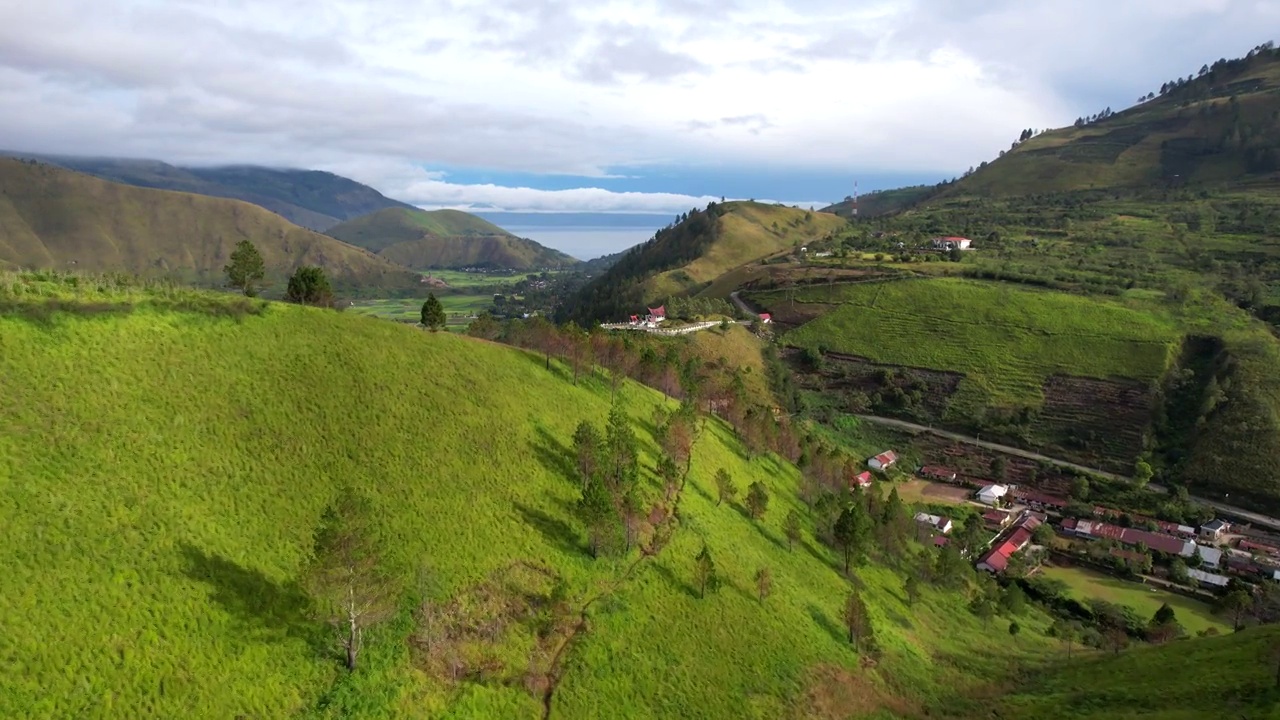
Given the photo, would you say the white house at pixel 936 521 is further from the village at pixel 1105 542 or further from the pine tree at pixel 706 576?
the pine tree at pixel 706 576

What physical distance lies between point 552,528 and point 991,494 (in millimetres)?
84499

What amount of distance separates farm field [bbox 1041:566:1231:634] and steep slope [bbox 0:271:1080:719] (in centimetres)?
2746

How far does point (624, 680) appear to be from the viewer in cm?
3797

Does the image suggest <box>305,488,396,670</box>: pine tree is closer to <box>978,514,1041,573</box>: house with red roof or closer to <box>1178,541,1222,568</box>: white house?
<box>978,514,1041,573</box>: house with red roof

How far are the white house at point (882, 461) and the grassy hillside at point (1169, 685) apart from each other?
56.1 meters

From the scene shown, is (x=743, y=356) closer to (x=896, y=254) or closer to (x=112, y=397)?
(x=896, y=254)

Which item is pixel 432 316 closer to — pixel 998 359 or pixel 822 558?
pixel 822 558

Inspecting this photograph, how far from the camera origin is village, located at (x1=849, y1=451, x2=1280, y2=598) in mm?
80875

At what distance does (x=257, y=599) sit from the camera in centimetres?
3262

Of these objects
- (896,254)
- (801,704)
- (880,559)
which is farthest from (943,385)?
(801,704)

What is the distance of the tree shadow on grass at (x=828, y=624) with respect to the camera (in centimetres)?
5078

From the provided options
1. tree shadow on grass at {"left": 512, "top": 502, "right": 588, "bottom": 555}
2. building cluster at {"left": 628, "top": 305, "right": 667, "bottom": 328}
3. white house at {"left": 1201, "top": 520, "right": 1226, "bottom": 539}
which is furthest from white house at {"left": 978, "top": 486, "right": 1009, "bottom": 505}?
tree shadow on grass at {"left": 512, "top": 502, "right": 588, "bottom": 555}

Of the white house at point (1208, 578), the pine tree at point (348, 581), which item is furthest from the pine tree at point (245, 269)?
the white house at point (1208, 578)

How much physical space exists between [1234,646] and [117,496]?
72.6 m
